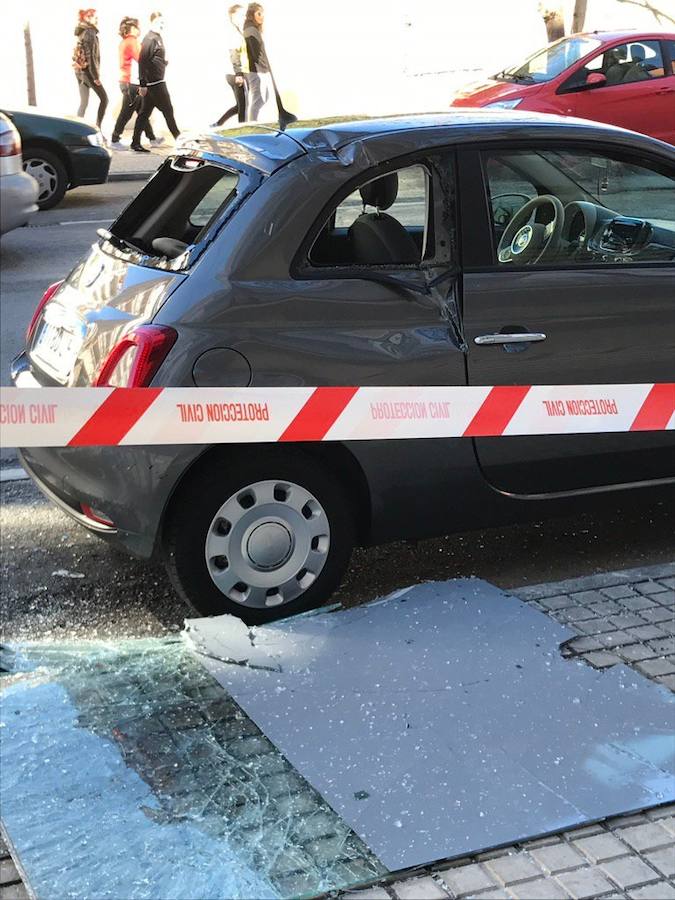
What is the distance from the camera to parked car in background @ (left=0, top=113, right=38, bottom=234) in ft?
37.2

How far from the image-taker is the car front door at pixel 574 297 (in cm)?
467

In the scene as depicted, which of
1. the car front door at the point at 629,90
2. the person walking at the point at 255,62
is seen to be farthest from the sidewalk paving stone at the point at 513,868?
the person walking at the point at 255,62

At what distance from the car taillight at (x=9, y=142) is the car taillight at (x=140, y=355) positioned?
7.52 m

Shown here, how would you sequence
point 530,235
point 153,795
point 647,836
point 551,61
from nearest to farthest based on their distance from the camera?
1. point 647,836
2. point 153,795
3. point 530,235
4. point 551,61

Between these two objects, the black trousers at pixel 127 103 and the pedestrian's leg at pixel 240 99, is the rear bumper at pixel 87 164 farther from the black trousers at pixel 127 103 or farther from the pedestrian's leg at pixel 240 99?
the pedestrian's leg at pixel 240 99

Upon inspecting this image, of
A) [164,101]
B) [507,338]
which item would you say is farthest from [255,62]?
[507,338]

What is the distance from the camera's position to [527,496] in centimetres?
485

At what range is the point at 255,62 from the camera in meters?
18.2

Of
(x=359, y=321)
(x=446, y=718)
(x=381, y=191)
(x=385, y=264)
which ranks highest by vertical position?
(x=381, y=191)

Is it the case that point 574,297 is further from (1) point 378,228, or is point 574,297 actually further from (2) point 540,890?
(2) point 540,890

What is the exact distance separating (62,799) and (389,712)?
39.2 inches

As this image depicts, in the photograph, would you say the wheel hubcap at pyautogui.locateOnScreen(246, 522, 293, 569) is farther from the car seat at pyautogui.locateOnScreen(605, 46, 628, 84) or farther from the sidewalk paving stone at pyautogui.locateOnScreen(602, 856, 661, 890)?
the car seat at pyautogui.locateOnScreen(605, 46, 628, 84)

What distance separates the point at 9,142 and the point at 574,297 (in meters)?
7.83

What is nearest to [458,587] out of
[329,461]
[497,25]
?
[329,461]
